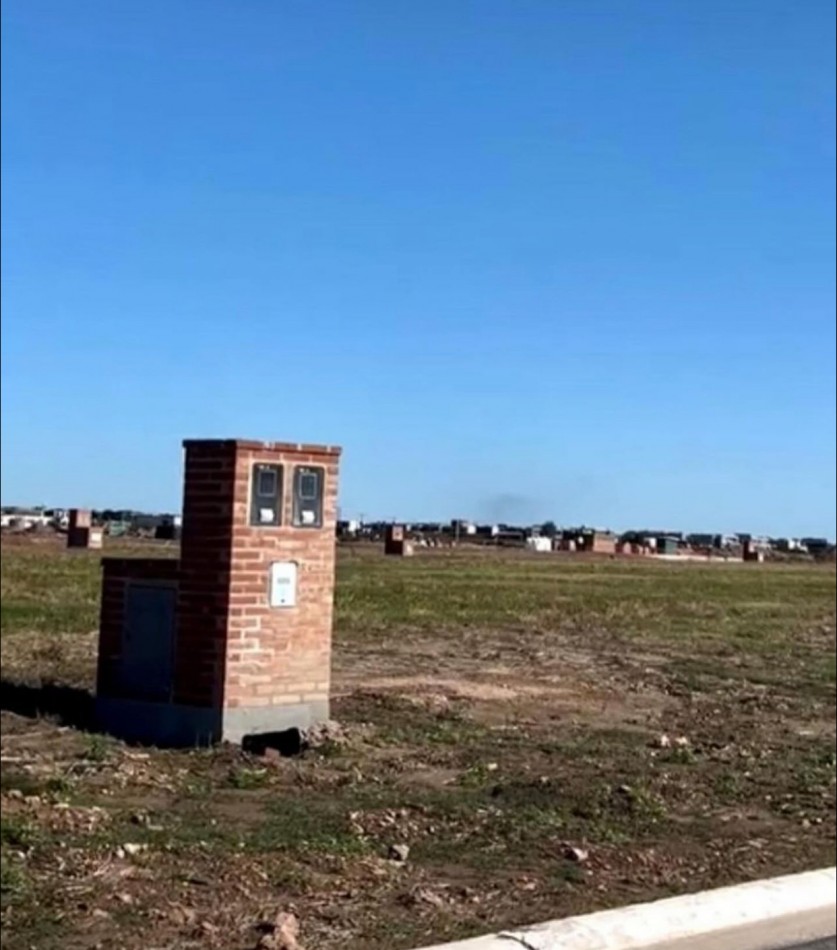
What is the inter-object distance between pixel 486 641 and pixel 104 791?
10.5 meters

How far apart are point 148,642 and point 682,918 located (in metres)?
5.13

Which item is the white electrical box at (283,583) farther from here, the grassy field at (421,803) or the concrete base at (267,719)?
the grassy field at (421,803)

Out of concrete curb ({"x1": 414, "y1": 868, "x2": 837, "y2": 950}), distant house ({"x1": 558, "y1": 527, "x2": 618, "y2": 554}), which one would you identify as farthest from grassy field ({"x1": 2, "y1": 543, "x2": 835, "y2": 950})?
distant house ({"x1": 558, "y1": 527, "x2": 618, "y2": 554})

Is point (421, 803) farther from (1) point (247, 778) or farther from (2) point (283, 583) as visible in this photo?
(2) point (283, 583)

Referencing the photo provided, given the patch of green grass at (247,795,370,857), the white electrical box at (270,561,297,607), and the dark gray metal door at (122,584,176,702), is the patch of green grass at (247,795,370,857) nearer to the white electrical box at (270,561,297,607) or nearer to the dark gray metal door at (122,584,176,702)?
the white electrical box at (270,561,297,607)

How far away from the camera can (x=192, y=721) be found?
33.7 ft

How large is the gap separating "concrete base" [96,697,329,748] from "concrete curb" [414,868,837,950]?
4058 mm

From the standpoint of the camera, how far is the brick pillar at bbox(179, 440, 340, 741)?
402 inches

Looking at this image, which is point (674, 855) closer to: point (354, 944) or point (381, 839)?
point (381, 839)

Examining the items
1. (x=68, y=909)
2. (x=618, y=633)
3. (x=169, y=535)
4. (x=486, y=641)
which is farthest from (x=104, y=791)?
(x=169, y=535)

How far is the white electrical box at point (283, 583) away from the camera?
1046 centimetres

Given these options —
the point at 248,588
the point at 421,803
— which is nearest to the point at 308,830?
the point at 421,803

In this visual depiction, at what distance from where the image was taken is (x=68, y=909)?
6.20 meters

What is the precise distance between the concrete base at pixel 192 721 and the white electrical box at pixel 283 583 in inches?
28.6
